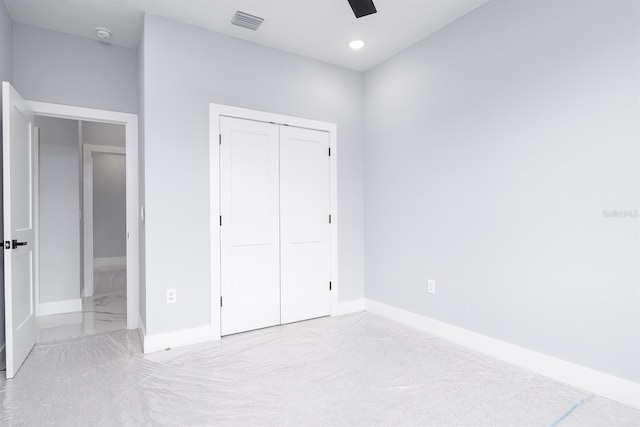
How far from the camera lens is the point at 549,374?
2.30 metres

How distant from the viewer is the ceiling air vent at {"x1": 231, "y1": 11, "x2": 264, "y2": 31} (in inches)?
110

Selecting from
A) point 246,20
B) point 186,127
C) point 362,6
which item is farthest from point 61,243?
point 362,6

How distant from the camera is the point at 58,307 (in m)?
3.85

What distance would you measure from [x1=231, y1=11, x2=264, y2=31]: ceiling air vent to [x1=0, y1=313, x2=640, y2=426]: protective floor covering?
2745 millimetres

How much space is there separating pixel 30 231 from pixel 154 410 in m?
1.96

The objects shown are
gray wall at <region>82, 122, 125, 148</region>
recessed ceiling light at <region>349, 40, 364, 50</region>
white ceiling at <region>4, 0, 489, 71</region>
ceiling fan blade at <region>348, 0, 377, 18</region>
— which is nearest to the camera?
ceiling fan blade at <region>348, 0, 377, 18</region>

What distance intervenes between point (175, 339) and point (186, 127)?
1806mm

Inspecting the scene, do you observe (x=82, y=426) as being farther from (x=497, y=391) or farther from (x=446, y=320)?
(x=446, y=320)

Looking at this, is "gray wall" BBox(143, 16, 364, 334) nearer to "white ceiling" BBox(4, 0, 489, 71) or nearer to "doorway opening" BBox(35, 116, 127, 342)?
"white ceiling" BBox(4, 0, 489, 71)

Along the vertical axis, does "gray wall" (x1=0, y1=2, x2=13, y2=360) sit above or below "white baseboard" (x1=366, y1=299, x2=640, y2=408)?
above

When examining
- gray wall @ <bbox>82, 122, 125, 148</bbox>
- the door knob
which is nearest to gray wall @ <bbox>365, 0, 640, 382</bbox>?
the door knob

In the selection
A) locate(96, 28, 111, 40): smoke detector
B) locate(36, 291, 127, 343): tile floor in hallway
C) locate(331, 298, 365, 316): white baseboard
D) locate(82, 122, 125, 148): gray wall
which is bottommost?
locate(36, 291, 127, 343): tile floor in hallway

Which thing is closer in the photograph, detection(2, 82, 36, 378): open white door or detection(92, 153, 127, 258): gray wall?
detection(2, 82, 36, 378): open white door

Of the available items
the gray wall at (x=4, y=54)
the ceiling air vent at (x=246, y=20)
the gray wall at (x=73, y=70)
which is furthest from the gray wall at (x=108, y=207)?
the ceiling air vent at (x=246, y=20)
